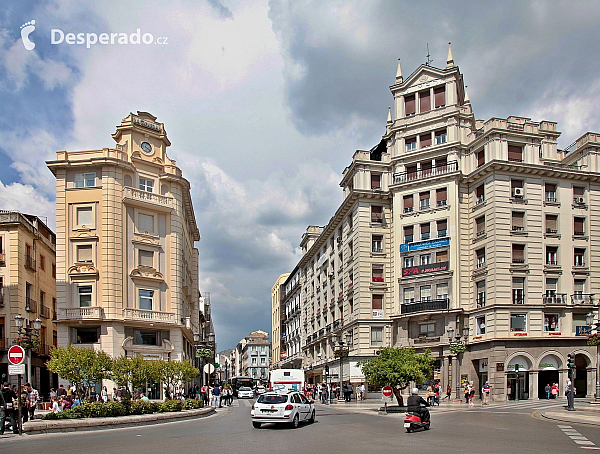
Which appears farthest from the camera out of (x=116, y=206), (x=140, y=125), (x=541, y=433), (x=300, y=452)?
(x=140, y=125)

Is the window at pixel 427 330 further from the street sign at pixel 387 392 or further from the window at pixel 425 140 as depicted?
the street sign at pixel 387 392

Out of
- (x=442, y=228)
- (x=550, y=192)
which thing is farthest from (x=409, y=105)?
(x=550, y=192)

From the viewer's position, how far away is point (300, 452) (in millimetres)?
15250

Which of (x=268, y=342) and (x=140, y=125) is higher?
(x=140, y=125)

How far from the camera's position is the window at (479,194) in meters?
52.4

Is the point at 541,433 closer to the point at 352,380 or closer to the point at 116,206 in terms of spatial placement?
the point at 116,206

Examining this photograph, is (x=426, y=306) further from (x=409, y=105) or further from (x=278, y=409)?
(x=278, y=409)

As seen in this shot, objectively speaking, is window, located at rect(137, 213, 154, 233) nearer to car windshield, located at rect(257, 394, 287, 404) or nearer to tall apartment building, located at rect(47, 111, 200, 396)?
tall apartment building, located at rect(47, 111, 200, 396)

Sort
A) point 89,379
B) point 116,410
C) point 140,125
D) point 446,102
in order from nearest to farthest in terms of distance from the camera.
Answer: point 116,410, point 89,379, point 140,125, point 446,102

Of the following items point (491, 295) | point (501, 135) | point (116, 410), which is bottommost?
Answer: point (116, 410)

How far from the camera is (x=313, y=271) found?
82375 millimetres

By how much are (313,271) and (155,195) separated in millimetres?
39396

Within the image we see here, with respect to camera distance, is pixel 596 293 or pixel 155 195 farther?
pixel 596 293

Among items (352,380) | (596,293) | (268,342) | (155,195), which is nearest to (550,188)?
(596,293)
